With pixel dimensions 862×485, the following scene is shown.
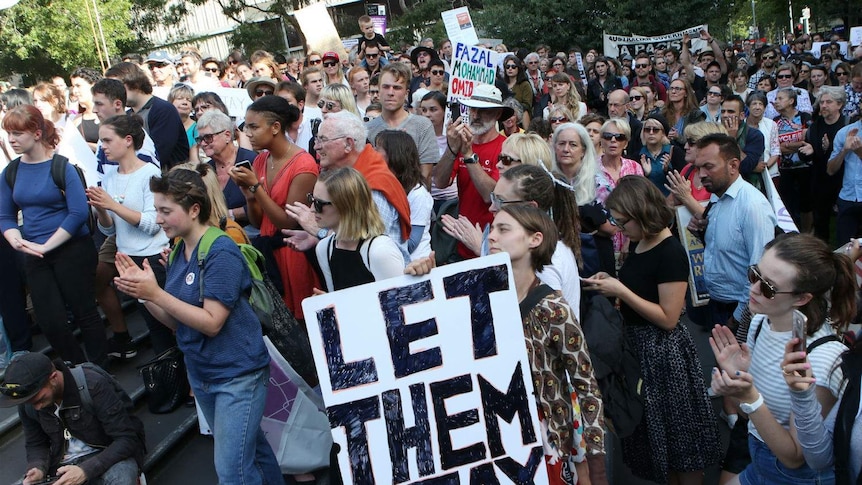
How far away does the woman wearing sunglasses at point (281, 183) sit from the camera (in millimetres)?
4488

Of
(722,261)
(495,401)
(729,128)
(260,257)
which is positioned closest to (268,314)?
(260,257)

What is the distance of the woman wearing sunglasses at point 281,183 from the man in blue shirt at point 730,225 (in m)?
2.51

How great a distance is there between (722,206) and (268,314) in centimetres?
282

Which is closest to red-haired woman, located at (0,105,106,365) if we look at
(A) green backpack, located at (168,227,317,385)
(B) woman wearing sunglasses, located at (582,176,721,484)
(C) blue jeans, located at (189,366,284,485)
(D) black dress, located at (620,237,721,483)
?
(A) green backpack, located at (168,227,317,385)

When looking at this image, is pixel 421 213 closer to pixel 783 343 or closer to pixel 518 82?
pixel 783 343

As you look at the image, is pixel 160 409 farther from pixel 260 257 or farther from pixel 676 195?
pixel 676 195

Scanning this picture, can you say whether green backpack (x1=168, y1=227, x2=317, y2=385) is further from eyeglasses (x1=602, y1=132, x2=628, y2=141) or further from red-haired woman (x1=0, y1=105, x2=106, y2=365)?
eyeglasses (x1=602, y1=132, x2=628, y2=141)

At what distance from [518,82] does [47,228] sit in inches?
307

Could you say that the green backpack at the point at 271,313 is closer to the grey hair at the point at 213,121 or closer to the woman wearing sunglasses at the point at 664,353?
the grey hair at the point at 213,121

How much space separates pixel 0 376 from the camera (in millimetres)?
5250

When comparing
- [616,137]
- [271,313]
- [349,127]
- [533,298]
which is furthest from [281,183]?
[616,137]

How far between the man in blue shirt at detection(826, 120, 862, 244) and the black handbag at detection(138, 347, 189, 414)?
243 inches

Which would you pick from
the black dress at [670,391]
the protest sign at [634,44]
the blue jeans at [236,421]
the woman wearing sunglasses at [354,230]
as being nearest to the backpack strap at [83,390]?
the blue jeans at [236,421]

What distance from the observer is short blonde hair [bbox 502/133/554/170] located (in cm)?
440
